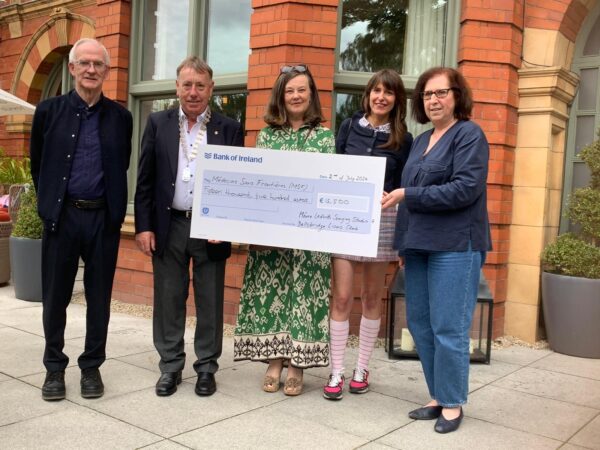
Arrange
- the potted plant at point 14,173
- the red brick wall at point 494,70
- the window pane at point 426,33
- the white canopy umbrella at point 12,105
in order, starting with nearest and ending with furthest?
the red brick wall at point 494,70
the window pane at point 426,33
the white canopy umbrella at point 12,105
the potted plant at point 14,173

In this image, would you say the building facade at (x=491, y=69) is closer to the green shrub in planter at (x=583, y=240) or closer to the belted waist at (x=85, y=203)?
the green shrub in planter at (x=583, y=240)

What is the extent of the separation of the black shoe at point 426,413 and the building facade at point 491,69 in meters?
1.92

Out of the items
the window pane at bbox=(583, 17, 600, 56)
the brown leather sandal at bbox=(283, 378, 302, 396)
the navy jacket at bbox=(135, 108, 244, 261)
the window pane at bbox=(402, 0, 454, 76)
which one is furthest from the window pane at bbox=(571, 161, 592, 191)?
the navy jacket at bbox=(135, 108, 244, 261)

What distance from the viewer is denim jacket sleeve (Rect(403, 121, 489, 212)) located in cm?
307

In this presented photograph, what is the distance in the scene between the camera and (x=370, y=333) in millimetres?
3877

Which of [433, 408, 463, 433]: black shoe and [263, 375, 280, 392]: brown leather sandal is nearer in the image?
[433, 408, 463, 433]: black shoe

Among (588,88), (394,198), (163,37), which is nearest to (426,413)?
(394,198)

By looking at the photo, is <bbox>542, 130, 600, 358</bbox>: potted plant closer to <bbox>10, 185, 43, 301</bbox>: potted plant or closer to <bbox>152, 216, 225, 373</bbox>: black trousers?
<bbox>152, 216, 225, 373</bbox>: black trousers

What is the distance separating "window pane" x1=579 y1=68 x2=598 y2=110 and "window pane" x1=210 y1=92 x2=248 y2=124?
10.2ft

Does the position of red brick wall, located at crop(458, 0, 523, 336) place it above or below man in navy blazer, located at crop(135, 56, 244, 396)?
above

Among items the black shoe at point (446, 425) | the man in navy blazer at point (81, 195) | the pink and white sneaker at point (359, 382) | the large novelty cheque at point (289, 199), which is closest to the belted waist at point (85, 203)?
the man in navy blazer at point (81, 195)

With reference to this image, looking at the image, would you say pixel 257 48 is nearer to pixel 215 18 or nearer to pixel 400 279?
pixel 215 18

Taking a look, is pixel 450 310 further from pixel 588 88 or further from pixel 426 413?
pixel 588 88

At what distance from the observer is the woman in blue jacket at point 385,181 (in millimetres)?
3629
